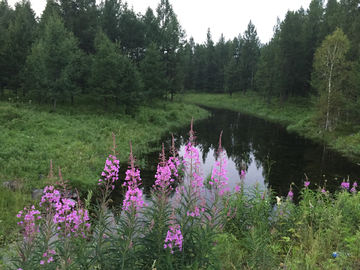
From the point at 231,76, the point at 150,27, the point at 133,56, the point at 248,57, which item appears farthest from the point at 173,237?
the point at 248,57

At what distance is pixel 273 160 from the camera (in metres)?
15.7

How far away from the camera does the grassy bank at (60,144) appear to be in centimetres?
942

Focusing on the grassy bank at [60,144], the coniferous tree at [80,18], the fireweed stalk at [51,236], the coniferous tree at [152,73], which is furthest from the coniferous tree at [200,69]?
the fireweed stalk at [51,236]

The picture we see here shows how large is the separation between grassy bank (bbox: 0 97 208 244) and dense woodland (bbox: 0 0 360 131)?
3124 millimetres

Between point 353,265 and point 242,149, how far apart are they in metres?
14.5

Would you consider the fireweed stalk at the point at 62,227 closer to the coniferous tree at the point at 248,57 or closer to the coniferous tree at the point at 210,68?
the coniferous tree at the point at 248,57

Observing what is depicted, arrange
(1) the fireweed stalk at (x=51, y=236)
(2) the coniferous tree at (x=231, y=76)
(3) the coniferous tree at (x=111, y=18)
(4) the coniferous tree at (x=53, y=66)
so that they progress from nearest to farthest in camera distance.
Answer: (1) the fireweed stalk at (x=51, y=236) → (4) the coniferous tree at (x=53, y=66) → (3) the coniferous tree at (x=111, y=18) → (2) the coniferous tree at (x=231, y=76)

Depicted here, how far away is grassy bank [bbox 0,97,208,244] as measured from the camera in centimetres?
942

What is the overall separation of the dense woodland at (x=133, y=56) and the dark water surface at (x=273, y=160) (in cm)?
592

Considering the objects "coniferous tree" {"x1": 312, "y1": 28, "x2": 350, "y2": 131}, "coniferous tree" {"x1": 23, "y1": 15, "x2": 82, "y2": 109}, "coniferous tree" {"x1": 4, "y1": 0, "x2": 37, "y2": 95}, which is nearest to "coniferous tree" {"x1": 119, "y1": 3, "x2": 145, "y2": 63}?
"coniferous tree" {"x1": 4, "y1": 0, "x2": 37, "y2": 95}

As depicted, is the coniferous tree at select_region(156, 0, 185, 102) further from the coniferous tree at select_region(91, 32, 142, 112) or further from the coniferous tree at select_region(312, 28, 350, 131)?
the coniferous tree at select_region(312, 28, 350, 131)

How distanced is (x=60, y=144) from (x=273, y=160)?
1297cm

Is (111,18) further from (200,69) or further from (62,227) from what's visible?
(62,227)

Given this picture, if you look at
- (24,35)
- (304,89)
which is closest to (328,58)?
(304,89)
